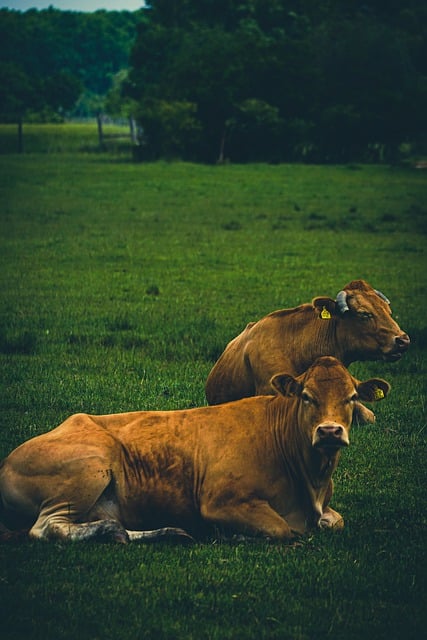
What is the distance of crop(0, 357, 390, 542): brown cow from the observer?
6668 mm

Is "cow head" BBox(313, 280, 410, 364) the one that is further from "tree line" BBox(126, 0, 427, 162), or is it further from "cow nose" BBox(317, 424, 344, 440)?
"tree line" BBox(126, 0, 427, 162)

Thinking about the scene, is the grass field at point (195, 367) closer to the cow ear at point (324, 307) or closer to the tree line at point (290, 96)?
the cow ear at point (324, 307)

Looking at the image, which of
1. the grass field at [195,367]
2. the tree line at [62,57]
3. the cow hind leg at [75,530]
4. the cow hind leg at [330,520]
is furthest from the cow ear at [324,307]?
the tree line at [62,57]

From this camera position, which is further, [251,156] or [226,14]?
[226,14]

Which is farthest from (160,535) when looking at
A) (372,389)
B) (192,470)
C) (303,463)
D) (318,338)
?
(318,338)

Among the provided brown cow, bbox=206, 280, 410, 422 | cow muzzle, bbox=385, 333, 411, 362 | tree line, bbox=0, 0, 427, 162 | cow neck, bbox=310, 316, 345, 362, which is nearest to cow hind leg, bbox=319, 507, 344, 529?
brown cow, bbox=206, 280, 410, 422

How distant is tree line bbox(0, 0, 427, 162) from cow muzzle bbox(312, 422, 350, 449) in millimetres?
48089

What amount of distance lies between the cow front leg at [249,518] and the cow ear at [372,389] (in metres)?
0.96

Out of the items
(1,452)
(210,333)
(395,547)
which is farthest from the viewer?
(210,333)

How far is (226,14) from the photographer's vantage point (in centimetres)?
7231

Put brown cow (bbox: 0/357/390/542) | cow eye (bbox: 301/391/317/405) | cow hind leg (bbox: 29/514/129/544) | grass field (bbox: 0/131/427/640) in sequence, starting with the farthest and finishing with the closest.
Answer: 1. cow eye (bbox: 301/391/317/405)
2. brown cow (bbox: 0/357/390/542)
3. cow hind leg (bbox: 29/514/129/544)
4. grass field (bbox: 0/131/427/640)

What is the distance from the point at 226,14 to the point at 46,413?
216 feet

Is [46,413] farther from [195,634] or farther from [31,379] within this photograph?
[195,634]

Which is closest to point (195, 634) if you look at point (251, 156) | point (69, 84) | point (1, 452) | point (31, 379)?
point (1, 452)
